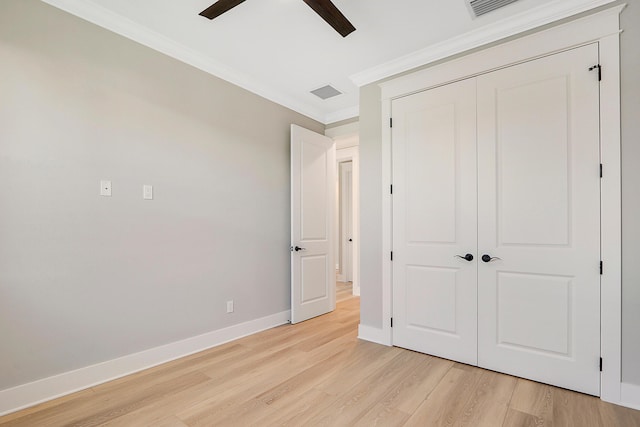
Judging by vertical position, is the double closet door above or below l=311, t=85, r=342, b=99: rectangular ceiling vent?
below

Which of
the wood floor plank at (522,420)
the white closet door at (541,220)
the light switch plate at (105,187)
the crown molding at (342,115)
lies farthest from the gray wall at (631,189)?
the light switch plate at (105,187)

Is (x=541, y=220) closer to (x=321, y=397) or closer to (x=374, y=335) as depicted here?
(x=374, y=335)

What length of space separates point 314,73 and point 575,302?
9.85ft

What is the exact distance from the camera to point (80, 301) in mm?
2166

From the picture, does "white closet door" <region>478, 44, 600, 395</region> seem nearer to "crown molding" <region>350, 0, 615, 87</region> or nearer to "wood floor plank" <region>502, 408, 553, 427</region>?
"crown molding" <region>350, 0, 615, 87</region>

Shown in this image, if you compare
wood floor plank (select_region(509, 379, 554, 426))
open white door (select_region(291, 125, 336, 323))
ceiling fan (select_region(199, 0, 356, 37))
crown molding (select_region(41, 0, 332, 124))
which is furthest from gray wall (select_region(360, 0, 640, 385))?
crown molding (select_region(41, 0, 332, 124))

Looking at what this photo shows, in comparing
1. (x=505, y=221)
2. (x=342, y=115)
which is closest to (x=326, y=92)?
(x=342, y=115)

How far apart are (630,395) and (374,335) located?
184 centimetres

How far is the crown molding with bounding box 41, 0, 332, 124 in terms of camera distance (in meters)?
2.20

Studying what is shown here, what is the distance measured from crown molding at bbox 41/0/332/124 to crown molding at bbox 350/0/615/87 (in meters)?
1.01

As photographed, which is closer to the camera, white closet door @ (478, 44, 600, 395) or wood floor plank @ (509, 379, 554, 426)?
wood floor plank @ (509, 379, 554, 426)

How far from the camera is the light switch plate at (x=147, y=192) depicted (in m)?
2.52

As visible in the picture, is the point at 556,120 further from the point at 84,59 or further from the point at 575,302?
the point at 84,59

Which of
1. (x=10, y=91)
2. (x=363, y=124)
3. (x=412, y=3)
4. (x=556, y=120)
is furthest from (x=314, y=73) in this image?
(x=10, y=91)
